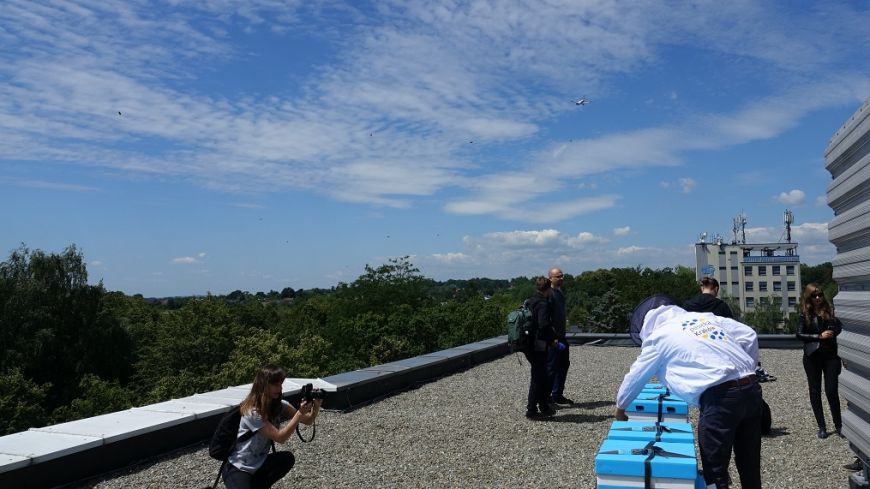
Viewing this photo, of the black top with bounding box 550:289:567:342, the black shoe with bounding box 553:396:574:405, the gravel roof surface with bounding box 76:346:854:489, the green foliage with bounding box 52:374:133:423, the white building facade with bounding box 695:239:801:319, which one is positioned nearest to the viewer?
the gravel roof surface with bounding box 76:346:854:489

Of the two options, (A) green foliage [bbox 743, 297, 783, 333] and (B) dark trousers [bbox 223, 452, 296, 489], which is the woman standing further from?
(A) green foliage [bbox 743, 297, 783, 333]

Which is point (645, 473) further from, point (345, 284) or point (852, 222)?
point (345, 284)

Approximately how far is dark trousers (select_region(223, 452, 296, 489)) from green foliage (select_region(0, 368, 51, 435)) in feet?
131

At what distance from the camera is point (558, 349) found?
10.3 metres

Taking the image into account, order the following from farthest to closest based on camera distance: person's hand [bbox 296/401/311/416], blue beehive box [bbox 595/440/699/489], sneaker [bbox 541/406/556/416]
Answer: sneaker [bbox 541/406/556/416] < person's hand [bbox 296/401/311/416] < blue beehive box [bbox 595/440/699/489]

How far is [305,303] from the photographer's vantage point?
284ft

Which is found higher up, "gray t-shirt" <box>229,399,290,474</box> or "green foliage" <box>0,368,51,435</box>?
"gray t-shirt" <box>229,399,290,474</box>

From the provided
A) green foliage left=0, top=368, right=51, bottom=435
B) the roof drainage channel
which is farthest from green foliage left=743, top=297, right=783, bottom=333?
the roof drainage channel

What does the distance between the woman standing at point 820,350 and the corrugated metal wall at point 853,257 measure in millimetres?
3120

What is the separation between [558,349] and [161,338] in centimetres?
4740

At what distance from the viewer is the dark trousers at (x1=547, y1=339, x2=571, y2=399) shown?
33.9ft

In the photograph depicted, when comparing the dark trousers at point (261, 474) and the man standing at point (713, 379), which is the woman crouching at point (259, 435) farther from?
the man standing at point (713, 379)

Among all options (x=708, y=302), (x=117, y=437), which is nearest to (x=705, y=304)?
(x=708, y=302)

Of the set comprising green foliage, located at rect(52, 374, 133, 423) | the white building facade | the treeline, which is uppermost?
the white building facade
